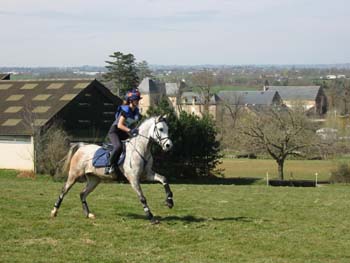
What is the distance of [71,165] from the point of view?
1379 centimetres

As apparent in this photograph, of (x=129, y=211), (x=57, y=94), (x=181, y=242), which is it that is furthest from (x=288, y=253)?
(x=57, y=94)

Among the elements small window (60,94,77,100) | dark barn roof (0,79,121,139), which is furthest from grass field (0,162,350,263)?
small window (60,94,77,100)

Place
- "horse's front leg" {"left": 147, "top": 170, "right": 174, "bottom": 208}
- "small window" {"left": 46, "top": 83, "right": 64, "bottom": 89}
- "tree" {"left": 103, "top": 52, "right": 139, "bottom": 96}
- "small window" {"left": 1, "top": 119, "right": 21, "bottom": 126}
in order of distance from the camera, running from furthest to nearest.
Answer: "tree" {"left": 103, "top": 52, "right": 139, "bottom": 96} → "small window" {"left": 46, "top": 83, "right": 64, "bottom": 89} → "small window" {"left": 1, "top": 119, "right": 21, "bottom": 126} → "horse's front leg" {"left": 147, "top": 170, "right": 174, "bottom": 208}

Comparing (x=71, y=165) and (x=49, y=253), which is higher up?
(x=71, y=165)

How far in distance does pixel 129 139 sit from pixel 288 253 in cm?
448

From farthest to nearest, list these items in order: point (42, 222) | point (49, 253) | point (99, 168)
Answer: point (99, 168), point (42, 222), point (49, 253)

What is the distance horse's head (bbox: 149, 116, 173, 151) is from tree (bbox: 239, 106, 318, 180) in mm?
39425

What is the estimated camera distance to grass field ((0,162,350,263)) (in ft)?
32.9

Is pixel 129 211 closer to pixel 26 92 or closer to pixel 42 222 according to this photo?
pixel 42 222

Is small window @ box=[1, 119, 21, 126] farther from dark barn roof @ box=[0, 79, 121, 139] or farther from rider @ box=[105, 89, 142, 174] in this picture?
rider @ box=[105, 89, 142, 174]

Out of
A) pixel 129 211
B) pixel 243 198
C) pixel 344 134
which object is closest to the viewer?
pixel 129 211

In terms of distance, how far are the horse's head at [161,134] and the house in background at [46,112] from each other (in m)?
32.7

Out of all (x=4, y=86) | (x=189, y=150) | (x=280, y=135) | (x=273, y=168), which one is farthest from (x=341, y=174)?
(x=4, y=86)

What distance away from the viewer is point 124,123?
12844mm
